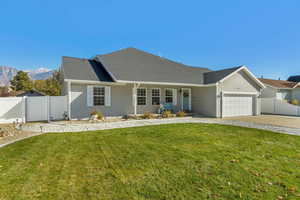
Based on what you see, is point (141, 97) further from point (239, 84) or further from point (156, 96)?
point (239, 84)

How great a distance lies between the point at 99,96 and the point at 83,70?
2.42 m

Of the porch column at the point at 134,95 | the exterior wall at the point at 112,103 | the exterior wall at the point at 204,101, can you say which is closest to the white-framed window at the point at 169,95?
the exterior wall at the point at 204,101

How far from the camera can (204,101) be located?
13336mm

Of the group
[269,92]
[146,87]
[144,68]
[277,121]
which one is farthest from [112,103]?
[269,92]

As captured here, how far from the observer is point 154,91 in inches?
510

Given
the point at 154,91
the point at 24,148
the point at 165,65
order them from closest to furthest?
the point at 24,148, the point at 154,91, the point at 165,65

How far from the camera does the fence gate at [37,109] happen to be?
9.77 m

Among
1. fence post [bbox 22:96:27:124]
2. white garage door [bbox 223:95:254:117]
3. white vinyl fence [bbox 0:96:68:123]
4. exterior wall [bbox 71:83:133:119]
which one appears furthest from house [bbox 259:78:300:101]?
fence post [bbox 22:96:27:124]

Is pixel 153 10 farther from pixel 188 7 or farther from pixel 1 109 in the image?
pixel 1 109

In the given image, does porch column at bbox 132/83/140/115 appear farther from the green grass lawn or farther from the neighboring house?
the neighboring house

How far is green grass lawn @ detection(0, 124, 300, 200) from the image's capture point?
2.52 meters

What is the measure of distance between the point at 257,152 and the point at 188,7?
1157 centimetres

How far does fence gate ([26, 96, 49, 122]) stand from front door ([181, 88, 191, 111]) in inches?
439

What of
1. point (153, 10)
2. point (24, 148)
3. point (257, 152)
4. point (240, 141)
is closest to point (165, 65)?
point (153, 10)
